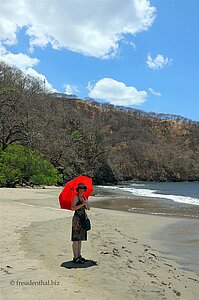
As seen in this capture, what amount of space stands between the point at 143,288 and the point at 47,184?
38.1m

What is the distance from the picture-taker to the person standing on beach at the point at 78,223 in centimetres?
741

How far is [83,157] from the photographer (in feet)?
282

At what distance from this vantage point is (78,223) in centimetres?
755

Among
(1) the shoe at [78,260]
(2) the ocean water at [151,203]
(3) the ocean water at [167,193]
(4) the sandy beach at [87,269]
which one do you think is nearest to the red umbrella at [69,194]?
(1) the shoe at [78,260]

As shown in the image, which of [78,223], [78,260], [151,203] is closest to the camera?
[78,260]

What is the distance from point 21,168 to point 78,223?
32456mm

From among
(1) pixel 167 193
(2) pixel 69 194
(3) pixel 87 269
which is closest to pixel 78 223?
(2) pixel 69 194

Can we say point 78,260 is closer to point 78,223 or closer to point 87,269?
point 87,269

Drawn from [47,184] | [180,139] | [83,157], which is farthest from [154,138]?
[47,184]

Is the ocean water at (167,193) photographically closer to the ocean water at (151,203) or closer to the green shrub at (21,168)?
the ocean water at (151,203)

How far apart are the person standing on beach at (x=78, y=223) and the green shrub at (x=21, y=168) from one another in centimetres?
2959

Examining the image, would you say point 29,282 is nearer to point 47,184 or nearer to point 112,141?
point 47,184

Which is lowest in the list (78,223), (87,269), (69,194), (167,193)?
(167,193)

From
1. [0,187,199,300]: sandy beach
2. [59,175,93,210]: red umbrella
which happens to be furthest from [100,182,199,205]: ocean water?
[59,175,93,210]: red umbrella
